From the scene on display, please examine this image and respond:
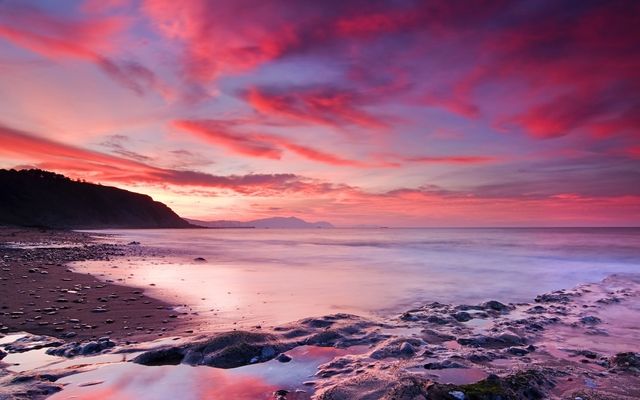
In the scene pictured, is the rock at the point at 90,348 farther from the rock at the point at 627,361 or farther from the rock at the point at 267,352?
the rock at the point at 627,361

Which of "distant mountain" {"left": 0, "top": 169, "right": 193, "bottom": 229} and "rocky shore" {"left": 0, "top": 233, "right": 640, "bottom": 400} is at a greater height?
"distant mountain" {"left": 0, "top": 169, "right": 193, "bottom": 229}

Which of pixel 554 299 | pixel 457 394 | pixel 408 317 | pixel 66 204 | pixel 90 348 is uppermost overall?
pixel 66 204

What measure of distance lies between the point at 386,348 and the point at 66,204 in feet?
487

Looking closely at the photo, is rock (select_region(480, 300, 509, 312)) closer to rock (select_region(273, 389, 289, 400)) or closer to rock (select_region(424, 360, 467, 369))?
rock (select_region(424, 360, 467, 369))

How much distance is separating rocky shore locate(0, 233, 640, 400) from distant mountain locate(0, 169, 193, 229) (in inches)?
3866

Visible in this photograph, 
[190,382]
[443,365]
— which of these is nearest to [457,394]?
[443,365]

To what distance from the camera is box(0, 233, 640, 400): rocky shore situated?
5.15m

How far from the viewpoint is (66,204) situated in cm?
12812

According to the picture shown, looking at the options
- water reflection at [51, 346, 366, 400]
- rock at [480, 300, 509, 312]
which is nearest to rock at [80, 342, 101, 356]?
water reflection at [51, 346, 366, 400]

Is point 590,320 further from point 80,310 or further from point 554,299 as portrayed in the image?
point 80,310

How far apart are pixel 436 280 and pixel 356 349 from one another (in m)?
12.9

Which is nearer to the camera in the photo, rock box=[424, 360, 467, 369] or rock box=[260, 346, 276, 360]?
rock box=[424, 360, 467, 369]

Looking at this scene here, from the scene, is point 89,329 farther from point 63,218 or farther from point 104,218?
point 104,218

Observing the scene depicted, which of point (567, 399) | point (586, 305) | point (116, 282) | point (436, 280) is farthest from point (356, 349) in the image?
point (436, 280)
